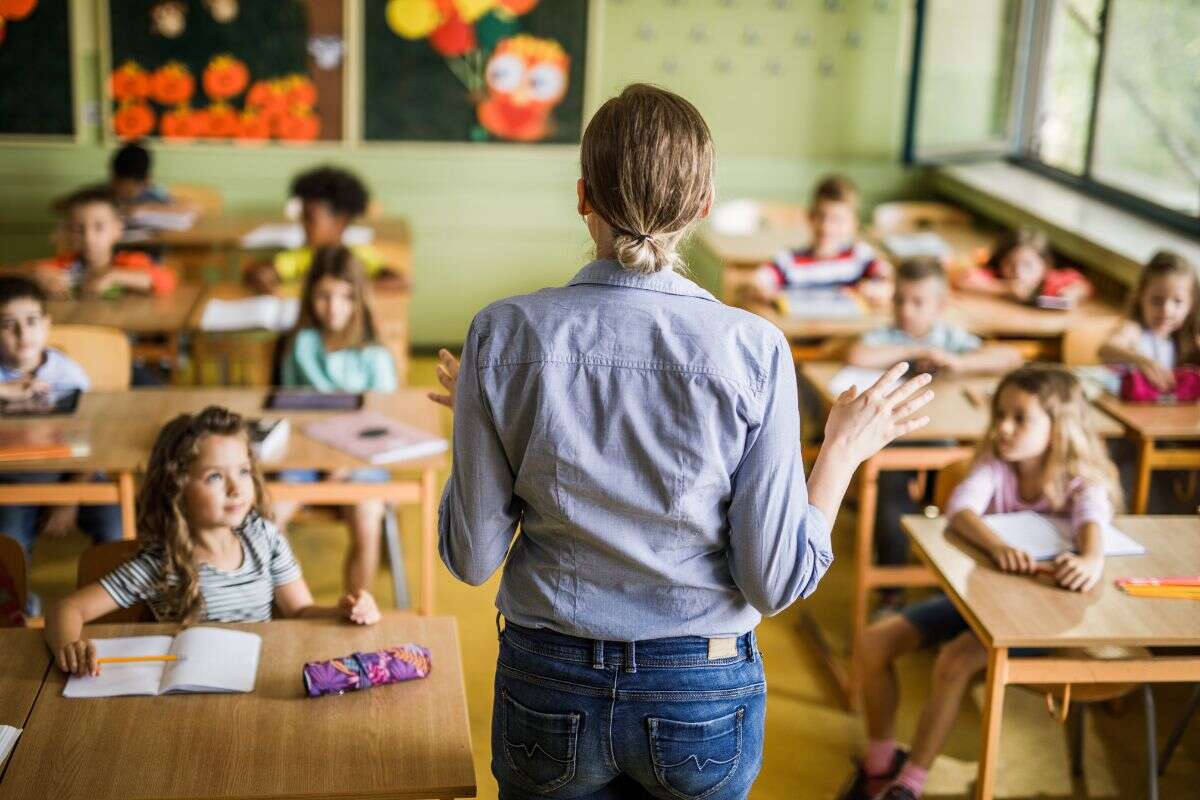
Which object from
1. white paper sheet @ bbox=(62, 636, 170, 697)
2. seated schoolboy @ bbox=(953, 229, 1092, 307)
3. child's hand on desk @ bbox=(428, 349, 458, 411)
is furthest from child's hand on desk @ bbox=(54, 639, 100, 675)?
seated schoolboy @ bbox=(953, 229, 1092, 307)

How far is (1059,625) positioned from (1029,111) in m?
4.46

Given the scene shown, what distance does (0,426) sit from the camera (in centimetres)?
328

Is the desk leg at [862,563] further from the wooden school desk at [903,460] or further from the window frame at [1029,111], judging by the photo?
the window frame at [1029,111]

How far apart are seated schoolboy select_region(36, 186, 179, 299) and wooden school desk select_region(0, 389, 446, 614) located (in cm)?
112

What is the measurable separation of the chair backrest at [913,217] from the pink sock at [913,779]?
354 centimetres

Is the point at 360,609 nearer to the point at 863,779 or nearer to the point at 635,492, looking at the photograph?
the point at 635,492

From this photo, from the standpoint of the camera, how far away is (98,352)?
3863 mm

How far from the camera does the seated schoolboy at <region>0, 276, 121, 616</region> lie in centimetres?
344

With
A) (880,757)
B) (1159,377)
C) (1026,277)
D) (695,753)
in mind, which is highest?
(1026,277)

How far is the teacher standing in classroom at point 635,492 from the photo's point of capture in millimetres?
1465

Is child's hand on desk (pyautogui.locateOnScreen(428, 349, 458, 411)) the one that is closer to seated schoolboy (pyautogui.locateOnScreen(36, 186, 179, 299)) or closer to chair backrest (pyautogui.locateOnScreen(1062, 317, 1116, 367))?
chair backrest (pyautogui.locateOnScreen(1062, 317, 1116, 367))

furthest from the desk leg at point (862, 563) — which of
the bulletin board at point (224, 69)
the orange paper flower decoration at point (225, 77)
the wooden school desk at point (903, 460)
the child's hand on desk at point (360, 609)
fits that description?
the orange paper flower decoration at point (225, 77)

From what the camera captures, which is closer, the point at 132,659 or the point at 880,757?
the point at 132,659

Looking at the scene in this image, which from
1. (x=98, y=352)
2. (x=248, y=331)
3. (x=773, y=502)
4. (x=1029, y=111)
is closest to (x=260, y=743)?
(x=773, y=502)
